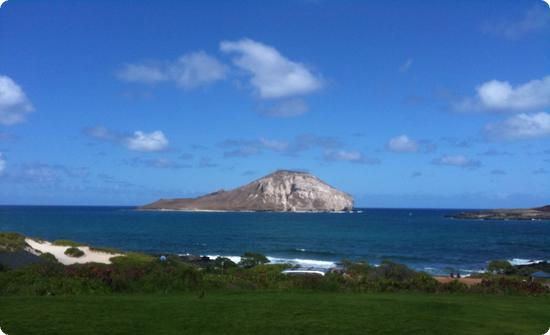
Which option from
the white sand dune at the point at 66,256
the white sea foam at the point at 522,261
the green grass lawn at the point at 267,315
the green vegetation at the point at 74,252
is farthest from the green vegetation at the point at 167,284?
the white sea foam at the point at 522,261

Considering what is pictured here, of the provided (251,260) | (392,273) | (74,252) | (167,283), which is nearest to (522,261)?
(251,260)

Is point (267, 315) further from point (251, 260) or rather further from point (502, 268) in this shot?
point (502, 268)

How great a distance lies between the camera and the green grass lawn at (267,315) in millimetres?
10180

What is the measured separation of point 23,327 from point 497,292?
1377cm

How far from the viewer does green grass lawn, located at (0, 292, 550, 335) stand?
1018 cm

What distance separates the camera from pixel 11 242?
35.6 meters

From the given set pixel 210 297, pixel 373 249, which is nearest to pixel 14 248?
pixel 210 297

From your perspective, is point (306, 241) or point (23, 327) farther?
point (306, 241)

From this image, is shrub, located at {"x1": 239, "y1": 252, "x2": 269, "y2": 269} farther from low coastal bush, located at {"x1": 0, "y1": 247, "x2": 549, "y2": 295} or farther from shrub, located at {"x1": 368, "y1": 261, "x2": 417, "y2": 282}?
low coastal bush, located at {"x1": 0, "y1": 247, "x2": 549, "y2": 295}

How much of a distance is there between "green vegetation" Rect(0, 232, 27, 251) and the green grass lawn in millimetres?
23367

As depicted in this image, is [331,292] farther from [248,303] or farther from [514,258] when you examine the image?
[514,258]

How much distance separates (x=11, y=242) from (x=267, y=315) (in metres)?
30.3

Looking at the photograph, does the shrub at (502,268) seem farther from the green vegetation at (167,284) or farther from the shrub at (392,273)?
the green vegetation at (167,284)

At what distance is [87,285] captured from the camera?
15.3 m
